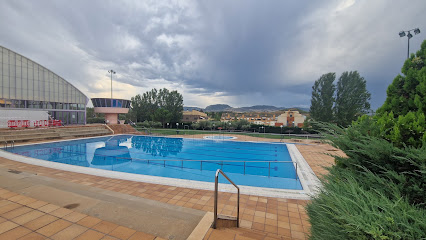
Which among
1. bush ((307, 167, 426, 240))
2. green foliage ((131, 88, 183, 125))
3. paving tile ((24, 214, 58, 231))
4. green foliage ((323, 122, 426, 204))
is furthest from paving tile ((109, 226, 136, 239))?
green foliage ((131, 88, 183, 125))

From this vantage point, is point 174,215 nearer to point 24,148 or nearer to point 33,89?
point 24,148

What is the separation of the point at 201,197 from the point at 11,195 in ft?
13.7

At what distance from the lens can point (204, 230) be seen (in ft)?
8.14

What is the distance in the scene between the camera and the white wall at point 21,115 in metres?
20.0

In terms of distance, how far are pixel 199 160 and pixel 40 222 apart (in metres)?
7.82

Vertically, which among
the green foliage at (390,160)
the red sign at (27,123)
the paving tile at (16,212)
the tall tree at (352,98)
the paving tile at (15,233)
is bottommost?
the paving tile at (16,212)

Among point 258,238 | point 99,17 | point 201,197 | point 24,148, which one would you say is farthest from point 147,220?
point 24,148

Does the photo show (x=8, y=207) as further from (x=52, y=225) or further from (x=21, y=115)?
(x=21, y=115)

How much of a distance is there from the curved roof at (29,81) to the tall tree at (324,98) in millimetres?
39567

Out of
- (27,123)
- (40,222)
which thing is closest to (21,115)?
(27,123)

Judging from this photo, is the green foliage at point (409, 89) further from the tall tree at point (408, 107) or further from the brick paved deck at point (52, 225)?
the brick paved deck at point (52, 225)

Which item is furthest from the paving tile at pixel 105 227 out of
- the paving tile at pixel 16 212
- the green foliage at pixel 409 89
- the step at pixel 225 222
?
the green foliage at pixel 409 89

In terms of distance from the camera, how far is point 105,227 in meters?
2.43

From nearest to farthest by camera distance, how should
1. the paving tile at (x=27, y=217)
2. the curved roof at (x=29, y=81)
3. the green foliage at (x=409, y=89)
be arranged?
the green foliage at (x=409, y=89), the paving tile at (x=27, y=217), the curved roof at (x=29, y=81)
